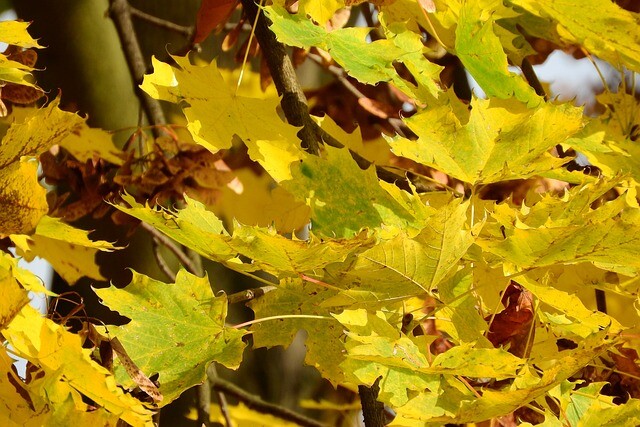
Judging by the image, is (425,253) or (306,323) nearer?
(425,253)

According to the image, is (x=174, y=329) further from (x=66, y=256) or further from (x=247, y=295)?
(x=66, y=256)

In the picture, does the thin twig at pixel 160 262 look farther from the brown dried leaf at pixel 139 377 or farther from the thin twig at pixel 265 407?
the brown dried leaf at pixel 139 377

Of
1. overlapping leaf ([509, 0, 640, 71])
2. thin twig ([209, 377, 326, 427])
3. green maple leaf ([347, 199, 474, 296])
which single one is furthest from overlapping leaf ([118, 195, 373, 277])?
thin twig ([209, 377, 326, 427])

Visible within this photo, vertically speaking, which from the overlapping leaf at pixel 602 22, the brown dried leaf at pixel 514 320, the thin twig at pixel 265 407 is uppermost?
the overlapping leaf at pixel 602 22

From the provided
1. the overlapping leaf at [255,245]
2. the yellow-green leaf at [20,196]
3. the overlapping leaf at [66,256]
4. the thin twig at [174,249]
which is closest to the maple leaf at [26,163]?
the yellow-green leaf at [20,196]

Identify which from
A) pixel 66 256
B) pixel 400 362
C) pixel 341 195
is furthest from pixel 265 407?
pixel 400 362

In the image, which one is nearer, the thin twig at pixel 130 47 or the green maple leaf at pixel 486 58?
the green maple leaf at pixel 486 58

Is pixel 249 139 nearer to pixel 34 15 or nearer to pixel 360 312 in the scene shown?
pixel 360 312
